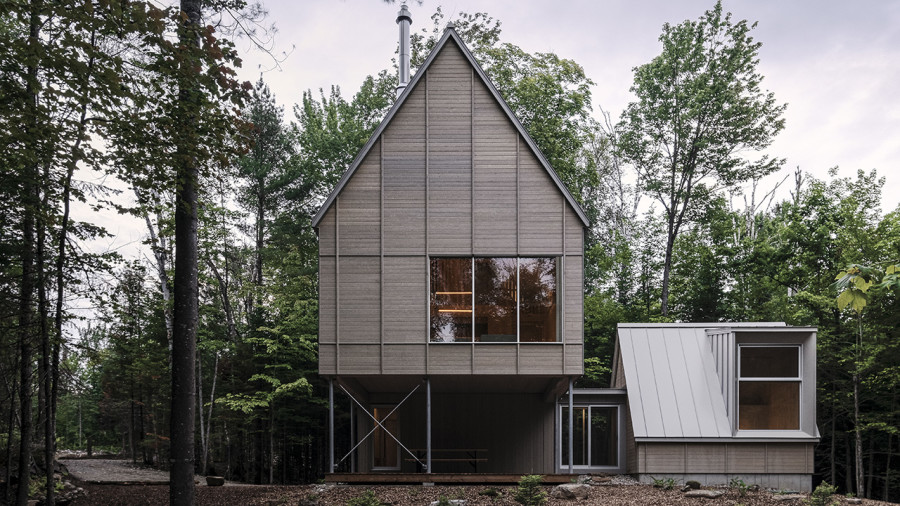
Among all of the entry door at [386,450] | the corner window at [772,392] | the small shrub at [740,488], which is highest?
the corner window at [772,392]

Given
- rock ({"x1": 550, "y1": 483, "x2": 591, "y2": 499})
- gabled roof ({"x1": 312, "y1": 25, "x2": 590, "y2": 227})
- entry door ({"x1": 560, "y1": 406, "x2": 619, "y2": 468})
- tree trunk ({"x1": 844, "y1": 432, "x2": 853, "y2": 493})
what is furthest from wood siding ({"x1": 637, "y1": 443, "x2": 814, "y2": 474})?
tree trunk ({"x1": 844, "y1": 432, "x2": 853, "y2": 493})

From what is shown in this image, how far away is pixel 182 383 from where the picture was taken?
6.53m

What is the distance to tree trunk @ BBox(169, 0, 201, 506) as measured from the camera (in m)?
6.45

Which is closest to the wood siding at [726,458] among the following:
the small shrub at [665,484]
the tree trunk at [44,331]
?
the small shrub at [665,484]

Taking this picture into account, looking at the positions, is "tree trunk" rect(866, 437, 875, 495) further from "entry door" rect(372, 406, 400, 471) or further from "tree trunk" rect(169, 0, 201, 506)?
"tree trunk" rect(169, 0, 201, 506)

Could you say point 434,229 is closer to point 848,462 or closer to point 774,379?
point 774,379

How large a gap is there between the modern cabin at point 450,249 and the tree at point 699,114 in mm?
10797

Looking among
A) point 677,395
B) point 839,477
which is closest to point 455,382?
point 677,395

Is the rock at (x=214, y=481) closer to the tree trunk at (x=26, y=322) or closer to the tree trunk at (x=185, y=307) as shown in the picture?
the tree trunk at (x=26, y=322)

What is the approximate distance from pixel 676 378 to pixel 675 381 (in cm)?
8

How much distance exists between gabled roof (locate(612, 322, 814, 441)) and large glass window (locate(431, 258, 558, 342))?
11.8ft

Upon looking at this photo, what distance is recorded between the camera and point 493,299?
13008 millimetres

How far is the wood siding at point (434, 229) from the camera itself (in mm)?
12797

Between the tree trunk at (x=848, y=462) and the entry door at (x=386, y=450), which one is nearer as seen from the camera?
the entry door at (x=386, y=450)
